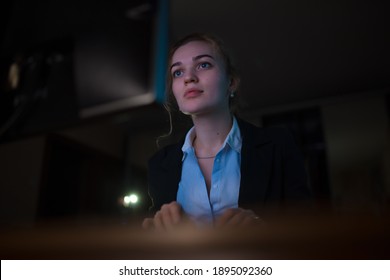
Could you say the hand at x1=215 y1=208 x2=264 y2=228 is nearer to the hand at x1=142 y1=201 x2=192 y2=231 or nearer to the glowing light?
the hand at x1=142 y1=201 x2=192 y2=231

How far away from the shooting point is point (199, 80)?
18.1 inches

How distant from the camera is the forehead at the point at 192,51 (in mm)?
482

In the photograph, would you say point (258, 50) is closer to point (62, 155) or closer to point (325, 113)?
point (325, 113)

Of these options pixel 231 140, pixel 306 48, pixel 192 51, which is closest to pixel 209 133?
pixel 231 140

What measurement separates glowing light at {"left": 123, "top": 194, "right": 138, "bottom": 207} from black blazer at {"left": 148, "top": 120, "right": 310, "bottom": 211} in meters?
0.03

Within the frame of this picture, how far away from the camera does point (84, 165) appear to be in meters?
0.53

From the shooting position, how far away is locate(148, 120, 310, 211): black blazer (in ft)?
1.39

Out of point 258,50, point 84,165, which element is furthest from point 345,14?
point 84,165

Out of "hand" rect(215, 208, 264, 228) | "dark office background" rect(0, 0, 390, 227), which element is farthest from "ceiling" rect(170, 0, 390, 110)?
"hand" rect(215, 208, 264, 228)

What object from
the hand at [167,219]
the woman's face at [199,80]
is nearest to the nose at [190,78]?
the woman's face at [199,80]

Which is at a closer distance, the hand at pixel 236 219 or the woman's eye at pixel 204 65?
the hand at pixel 236 219

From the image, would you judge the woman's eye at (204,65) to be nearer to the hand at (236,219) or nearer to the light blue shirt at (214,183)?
the light blue shirt at (214,183)

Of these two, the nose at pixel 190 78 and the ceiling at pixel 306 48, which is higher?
the ceiling at pixel 306 48

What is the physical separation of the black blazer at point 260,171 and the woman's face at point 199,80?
6 centimetres
